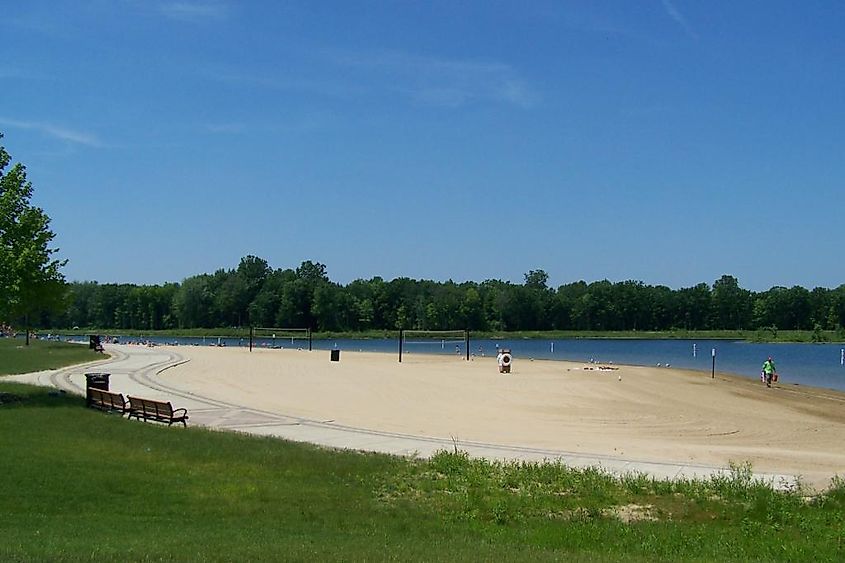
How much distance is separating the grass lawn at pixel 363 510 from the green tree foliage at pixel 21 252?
8522mm

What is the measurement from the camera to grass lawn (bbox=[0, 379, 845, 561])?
365 inches

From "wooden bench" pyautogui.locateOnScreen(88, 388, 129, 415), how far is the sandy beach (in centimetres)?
472

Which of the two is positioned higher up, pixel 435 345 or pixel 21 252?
pixel 21 252

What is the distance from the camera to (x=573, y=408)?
29.5 m

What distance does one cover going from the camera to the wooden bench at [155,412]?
21.2 m

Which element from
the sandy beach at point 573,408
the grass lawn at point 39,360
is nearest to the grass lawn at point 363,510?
the sandy beach at point 573,408

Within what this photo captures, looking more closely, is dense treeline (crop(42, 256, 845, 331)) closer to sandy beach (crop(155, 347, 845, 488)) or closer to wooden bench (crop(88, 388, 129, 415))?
sandy beach (crop(155, 347, 845, 488))

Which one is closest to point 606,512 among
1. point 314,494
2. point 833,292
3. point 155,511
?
point 314,494

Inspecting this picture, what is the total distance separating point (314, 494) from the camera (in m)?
12.9

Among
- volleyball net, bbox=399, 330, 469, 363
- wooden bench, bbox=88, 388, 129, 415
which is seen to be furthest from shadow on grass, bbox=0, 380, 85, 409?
volleyball net, bbox=399, 330, 469, 363

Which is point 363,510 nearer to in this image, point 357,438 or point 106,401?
point 357,438

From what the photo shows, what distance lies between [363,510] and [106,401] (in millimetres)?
13824

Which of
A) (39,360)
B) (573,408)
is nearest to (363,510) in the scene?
(573,408)

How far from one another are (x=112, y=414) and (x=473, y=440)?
30.9ft
